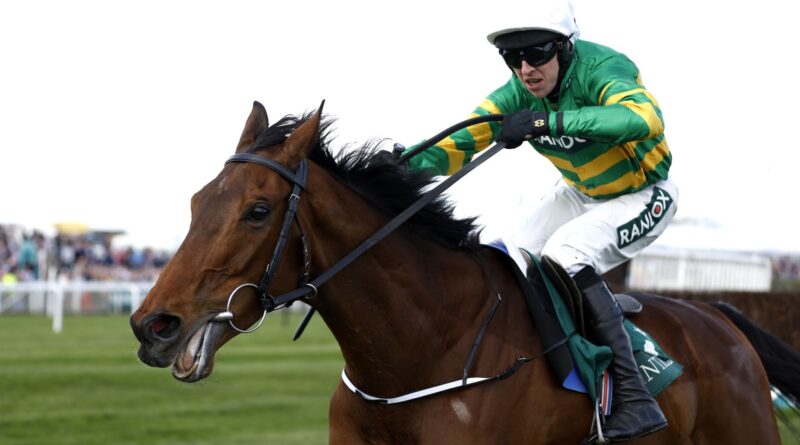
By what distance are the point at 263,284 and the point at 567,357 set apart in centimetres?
A: 136

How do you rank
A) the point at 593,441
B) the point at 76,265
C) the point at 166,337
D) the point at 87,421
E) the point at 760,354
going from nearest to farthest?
the point at 166,337 < the point at 593,441 < the point at 760,354 < the point at 87,421 < the point at 76,265

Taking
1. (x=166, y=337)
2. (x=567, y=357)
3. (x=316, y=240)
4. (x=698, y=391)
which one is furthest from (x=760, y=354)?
(x=166, y=337)

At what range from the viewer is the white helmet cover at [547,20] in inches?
180

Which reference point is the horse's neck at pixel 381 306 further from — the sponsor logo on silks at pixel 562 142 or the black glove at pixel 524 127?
the sponsor logo on silks at pixel 562 142

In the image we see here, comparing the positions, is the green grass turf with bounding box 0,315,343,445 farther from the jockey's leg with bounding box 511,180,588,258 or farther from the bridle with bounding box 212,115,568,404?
the bridle with bounding box 212,115,568,404

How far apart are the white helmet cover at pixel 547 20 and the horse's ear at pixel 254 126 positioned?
3.65 ft

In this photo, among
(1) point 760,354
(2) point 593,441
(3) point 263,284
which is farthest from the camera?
(1) point 760,354

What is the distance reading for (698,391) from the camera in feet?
16.9

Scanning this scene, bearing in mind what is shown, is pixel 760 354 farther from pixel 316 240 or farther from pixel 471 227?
pixel 316 240

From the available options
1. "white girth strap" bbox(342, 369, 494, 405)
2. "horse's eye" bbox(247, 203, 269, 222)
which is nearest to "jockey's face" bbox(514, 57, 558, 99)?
"white girth strap" bbox(342, 369, 494, 405)

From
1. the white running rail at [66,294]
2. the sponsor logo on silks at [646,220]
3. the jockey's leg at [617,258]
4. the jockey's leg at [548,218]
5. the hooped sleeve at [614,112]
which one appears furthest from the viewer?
the white running rail at [66,294]

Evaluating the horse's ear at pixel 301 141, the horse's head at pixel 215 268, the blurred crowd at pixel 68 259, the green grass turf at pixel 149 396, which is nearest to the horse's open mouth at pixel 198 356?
the horse's head at pixel 215 268

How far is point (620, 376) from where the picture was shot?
4.60 m

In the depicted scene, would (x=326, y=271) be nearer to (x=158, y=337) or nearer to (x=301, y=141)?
(x=301, y=141)
